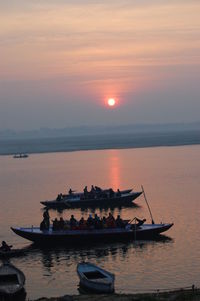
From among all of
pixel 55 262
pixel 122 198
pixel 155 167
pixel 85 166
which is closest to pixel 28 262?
pixel 55 262

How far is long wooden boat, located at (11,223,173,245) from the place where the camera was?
129 ft

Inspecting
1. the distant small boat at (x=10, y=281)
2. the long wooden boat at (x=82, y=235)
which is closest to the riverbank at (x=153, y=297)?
the distant small boat at (x=10, y=281)

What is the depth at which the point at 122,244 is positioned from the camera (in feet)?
129

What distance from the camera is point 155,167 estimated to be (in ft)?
328

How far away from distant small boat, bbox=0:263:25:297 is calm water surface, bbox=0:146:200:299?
0.84m

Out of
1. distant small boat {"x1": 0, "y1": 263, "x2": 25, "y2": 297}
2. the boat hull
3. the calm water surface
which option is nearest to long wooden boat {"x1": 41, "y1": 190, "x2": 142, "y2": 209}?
the boat hull

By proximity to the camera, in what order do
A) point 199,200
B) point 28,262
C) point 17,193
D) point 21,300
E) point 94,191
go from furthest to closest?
point 17,193 < point 94,191 < point 199,200 < point 28,262 < point 21,300

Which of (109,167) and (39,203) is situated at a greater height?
(109,167)

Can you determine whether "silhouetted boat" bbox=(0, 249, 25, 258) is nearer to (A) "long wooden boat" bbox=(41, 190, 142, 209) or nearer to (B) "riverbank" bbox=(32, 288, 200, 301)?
(B) "riverbank" bbox=(32, 288, 200, 301)

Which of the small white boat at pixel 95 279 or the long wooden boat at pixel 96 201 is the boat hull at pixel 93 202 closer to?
the long wooden boat at pixel 96 201

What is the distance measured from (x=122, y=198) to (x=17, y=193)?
15908 millimetres

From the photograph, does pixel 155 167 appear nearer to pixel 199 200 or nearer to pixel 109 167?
pixel 109 167

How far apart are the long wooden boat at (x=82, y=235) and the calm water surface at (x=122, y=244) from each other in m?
0.67

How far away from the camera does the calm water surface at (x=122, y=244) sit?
102 feet
